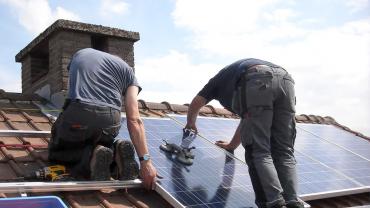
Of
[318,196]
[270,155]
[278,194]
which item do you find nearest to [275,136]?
[270,155]

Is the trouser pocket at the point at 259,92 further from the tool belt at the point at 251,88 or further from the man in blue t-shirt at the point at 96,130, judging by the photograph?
the man in blue t-shirt at the point at 96,130

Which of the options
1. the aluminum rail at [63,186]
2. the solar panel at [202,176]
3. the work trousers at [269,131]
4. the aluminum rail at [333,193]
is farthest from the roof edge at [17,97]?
the aluminum rail at [333,193]

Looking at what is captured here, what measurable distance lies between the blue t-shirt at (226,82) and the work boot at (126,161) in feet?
3.81

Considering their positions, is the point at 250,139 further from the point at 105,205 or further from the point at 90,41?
Answer: the point at 90,41

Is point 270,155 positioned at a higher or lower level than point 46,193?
higher

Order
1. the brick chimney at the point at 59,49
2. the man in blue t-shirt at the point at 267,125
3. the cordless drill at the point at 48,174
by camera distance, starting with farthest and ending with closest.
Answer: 1. the brick chimney at the point at 59,49
2. the man in blue t-shirt at the point at 267,125
3. the cordless drill at the point at 48,174

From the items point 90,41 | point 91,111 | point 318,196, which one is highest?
point 90,41

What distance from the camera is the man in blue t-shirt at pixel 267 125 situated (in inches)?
141

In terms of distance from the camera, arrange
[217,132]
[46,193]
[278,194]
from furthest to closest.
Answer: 1. [217,132]
2. [278,194]
3. [46,193]

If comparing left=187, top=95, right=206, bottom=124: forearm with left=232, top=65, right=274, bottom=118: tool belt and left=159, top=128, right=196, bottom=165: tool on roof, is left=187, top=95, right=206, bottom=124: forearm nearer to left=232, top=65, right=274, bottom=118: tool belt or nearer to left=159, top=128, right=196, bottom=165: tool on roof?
left=159, top=128, right=196, bottom=165: tool on roof

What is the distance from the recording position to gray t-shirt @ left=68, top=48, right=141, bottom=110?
3.87m

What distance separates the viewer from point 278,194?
3480mm

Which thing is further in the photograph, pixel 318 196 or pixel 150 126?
pixel 150 126

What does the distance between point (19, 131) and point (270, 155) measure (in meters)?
2.53
